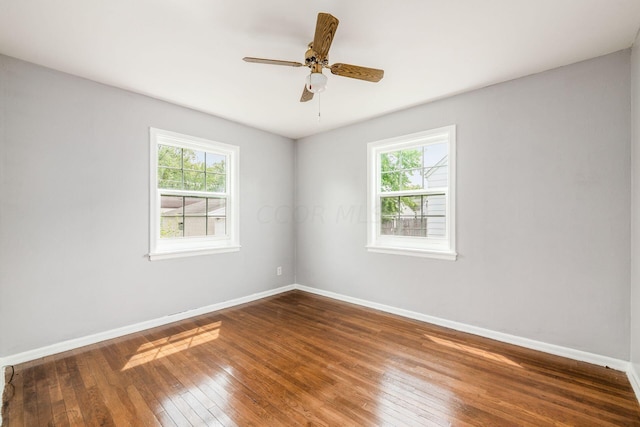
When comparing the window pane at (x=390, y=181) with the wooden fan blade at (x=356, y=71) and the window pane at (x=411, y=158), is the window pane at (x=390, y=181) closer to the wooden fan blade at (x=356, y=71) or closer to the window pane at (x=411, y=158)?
the window pane at (x=411, y=158)

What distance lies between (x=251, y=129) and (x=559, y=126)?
12.0 feet

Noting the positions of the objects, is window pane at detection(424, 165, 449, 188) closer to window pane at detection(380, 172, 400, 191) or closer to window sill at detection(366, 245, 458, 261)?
window pane at detection(380, 172, 400, 191)

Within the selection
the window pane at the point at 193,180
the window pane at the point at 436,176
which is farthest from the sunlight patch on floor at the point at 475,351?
the window pane at the point at 193,180

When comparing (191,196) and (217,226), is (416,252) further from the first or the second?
(191,196)

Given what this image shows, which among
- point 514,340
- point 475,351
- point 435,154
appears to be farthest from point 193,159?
point 514,340

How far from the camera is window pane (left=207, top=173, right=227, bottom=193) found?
376 centimetres

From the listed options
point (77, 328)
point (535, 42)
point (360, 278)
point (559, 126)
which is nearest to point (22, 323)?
point (77, 328)

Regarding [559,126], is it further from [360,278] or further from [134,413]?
[134,413]

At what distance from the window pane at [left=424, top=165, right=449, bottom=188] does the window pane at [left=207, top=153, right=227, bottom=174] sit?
2.74m

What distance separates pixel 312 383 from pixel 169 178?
278cm

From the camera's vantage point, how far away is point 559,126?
8.17 ft

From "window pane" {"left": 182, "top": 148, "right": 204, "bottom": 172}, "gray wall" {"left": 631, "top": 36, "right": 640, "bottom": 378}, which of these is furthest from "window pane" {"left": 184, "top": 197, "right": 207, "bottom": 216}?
"gray wall" {"left": 631, "top": 36, "right": 640, "bottom": 378}

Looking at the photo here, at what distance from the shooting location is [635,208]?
2.12m

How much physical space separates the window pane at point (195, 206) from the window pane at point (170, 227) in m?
0.15
